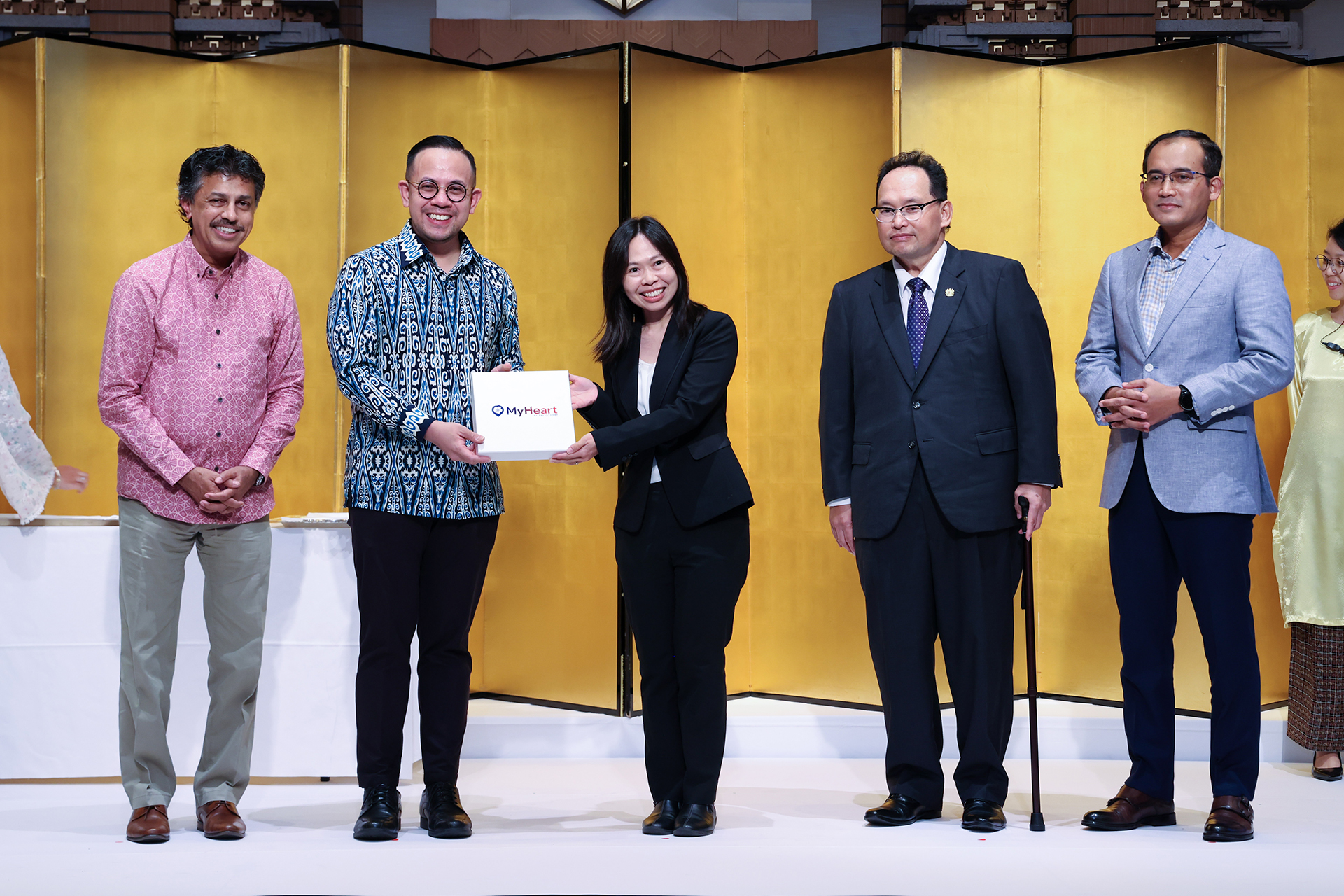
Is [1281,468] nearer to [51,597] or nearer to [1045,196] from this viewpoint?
[1045,196]

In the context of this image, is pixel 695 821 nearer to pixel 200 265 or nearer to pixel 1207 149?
pixel 200 265

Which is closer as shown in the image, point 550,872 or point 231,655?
point 550,872

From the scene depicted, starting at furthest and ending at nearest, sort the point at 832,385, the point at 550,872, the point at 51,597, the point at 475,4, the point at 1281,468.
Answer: the point at 475,4, the point at 1281,468, the point at 51,597, the point at 832,385, the point at 550,872

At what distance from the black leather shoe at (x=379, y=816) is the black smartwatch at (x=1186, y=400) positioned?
2318 mm

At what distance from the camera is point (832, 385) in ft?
11.0

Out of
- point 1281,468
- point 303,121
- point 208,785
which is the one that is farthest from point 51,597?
point 1281,468

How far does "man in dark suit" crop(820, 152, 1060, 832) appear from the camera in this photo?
3141 mm

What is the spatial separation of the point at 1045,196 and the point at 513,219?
205cm

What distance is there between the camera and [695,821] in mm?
3084

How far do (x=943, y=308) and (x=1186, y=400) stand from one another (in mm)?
674

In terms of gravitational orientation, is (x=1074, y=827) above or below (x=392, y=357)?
below

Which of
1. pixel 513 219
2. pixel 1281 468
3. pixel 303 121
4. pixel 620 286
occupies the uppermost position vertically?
pixel 303 121

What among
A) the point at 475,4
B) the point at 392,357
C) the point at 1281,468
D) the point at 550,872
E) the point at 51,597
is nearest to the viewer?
the point at 550,872

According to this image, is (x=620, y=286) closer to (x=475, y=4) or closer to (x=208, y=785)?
(x=208, y=785)
